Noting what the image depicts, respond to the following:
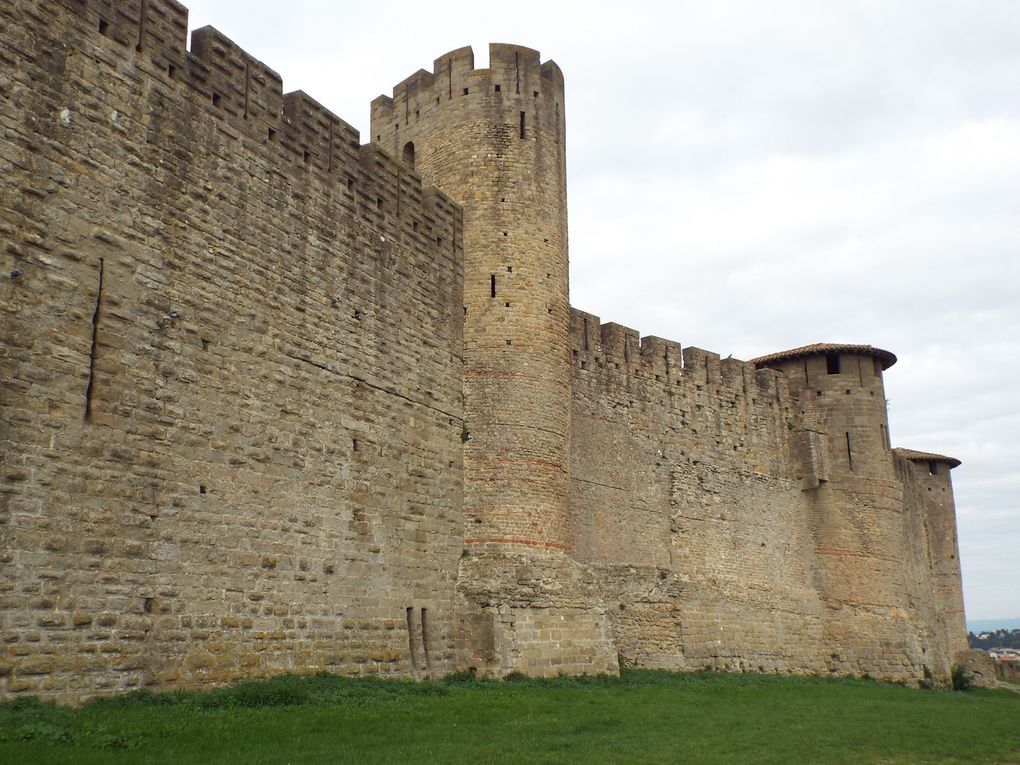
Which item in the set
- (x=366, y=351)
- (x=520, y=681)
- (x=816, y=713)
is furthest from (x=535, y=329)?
(x=816, y=713)

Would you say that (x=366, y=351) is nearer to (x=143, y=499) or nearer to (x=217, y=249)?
(x=217, y=249)

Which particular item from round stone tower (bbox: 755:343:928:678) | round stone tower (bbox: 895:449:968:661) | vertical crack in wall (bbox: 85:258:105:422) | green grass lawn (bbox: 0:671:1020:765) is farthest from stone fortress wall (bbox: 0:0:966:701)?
round stone tower (bbox: 895:449:968:661)

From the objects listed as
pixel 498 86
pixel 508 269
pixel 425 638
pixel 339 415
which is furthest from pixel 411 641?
pixel 498 86

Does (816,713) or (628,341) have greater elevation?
(628,341)

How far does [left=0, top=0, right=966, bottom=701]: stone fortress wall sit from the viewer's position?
9703mm

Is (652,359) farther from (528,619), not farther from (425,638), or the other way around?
(425,638)

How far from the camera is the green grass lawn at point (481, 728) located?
26.9 ft

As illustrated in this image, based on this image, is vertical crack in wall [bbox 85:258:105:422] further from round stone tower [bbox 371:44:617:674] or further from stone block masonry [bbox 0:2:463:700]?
round stone tower [bbox 371:44:617:674]

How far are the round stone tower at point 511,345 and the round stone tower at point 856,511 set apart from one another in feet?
31.4

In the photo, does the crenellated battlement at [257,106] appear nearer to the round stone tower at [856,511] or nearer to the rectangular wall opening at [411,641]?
the rectangular wall opening at [411,641]

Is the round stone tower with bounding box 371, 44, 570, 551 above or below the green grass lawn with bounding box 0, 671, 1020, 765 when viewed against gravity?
above

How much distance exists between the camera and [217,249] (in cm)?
1191

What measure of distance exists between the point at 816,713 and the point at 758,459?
10.3 m

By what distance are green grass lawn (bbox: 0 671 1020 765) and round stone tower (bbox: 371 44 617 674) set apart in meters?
0.94
